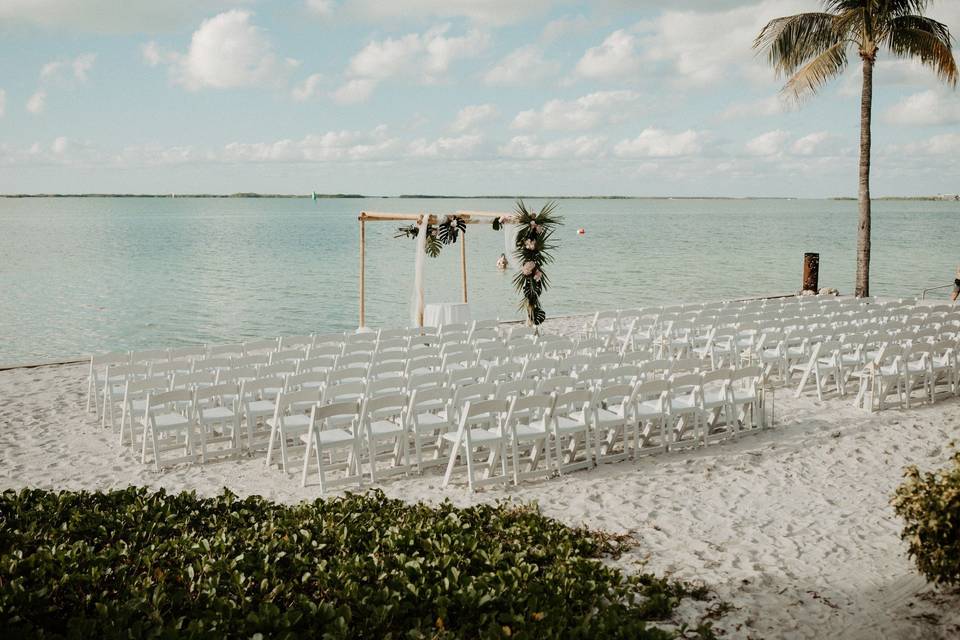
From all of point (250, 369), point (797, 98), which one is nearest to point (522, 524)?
point (250, 369)

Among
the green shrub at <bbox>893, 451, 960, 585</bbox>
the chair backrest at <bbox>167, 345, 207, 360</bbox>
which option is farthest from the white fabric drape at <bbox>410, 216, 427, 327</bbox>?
the green shrub at <bbox>893, 451, 960, 585</bbox>

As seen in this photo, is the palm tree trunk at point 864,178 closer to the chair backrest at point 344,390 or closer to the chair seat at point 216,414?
the chair backrest at point 344,390

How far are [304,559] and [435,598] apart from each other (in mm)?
807

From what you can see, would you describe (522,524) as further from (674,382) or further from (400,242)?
(400,242)

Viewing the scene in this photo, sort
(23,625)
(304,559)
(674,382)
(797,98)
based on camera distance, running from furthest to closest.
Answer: (797,98)
(674,382)
(304,559)
(23,625)

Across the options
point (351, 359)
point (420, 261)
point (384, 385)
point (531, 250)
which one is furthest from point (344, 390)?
point (420, 261)

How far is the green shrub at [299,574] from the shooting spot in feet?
11.4

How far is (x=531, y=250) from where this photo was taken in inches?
541

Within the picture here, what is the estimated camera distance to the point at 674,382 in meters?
8.03

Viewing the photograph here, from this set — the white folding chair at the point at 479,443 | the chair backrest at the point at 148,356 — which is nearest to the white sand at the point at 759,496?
the white folding chair at the point at 479,443

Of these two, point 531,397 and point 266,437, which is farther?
point 266,437

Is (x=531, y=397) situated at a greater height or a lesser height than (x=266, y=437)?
greater

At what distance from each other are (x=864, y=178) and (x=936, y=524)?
753 inches

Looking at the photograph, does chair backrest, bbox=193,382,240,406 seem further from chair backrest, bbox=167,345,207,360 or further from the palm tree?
the palm tree
